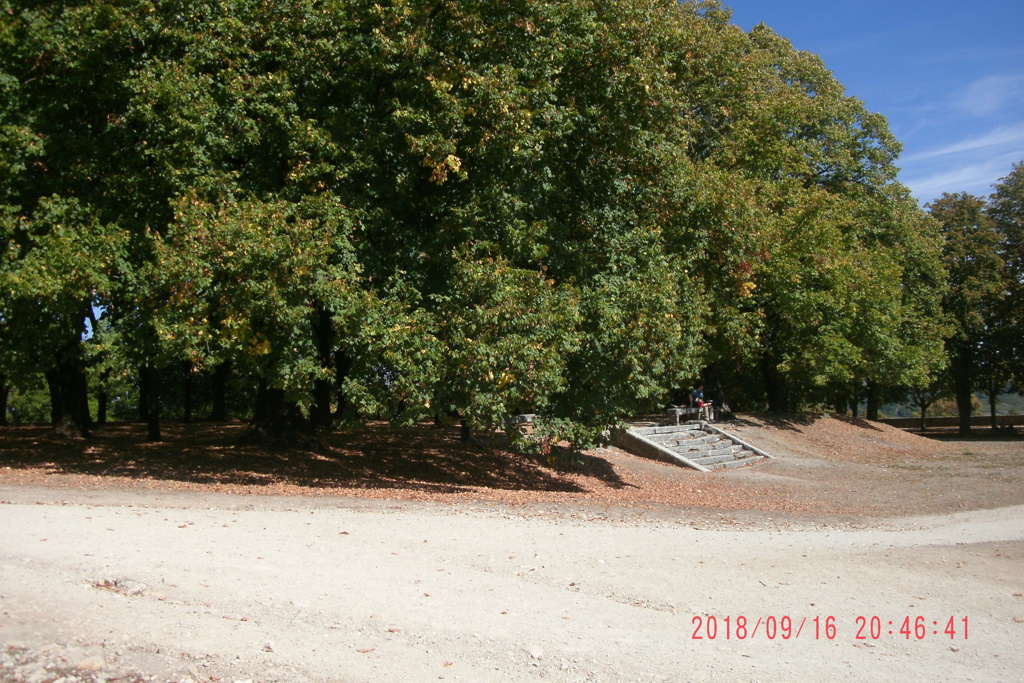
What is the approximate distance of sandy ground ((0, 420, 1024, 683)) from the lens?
5.64 metres

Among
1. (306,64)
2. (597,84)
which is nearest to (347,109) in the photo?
(306,64)

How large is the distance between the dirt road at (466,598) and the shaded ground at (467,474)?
242 centimetres

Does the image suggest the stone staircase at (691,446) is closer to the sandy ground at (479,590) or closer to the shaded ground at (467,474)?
the shaded ground at (467,474)

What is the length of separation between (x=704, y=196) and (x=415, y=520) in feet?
36.0

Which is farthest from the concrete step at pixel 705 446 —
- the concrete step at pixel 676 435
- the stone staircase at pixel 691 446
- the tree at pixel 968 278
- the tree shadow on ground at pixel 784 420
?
the tree at pixel 968 278

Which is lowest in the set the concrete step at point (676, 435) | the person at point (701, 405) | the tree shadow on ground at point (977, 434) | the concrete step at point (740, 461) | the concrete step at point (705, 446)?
the tree shadow on ground at point (977, 434)

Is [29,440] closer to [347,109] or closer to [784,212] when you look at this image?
[347,109]

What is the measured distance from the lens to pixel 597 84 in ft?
47.7

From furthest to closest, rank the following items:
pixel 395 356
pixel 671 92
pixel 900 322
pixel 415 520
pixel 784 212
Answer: pixel 900 322
pixel 784 212
pixel 671 92
pixel 395 356
pixel 415 520

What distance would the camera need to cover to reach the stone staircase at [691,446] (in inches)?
826

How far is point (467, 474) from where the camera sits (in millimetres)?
15938

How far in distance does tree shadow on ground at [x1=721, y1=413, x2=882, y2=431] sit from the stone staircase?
1947mm

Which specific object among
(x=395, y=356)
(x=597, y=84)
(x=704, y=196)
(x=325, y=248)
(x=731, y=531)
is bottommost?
(x=731, y=531)
